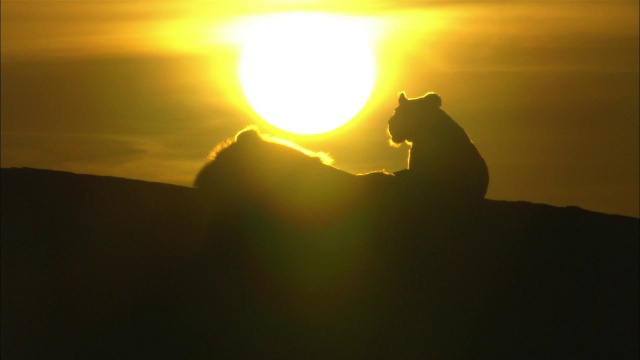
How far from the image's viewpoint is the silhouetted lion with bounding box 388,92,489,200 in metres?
24.5

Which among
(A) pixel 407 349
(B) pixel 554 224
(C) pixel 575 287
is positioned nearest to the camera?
(A) pixel 407 349

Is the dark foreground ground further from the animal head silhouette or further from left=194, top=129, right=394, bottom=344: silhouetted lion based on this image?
the animal head silhouette

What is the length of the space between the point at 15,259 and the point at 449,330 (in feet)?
28.9

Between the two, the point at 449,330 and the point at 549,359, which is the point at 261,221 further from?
the point at 549,359

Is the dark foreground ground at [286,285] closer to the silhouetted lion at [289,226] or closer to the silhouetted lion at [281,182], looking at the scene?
the silhouetted lion at [289,226]

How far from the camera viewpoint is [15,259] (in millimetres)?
22938

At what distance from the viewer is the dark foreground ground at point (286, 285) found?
21.6 meters

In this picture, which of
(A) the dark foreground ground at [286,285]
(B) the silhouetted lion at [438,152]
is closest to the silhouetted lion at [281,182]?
(A) the dark foreground ground at [286,285]

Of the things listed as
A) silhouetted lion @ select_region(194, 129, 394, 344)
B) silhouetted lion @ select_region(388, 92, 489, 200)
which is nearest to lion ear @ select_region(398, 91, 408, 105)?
silhouetted lion @ select_region(388, 92, 489, 200)

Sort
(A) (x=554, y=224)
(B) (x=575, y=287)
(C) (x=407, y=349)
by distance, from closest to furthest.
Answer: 1. (C) (x=407, y=349)
2. (B) (x=575, y=287)
3. (A) (x=554, y=224)

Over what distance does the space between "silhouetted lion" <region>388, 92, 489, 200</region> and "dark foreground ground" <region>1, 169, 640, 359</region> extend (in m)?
0.63

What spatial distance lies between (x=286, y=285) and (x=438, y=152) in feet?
16.0

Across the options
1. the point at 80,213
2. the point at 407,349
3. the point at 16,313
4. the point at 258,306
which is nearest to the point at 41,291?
the point at 16,313

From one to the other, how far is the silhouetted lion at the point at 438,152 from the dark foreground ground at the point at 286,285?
631 mm
